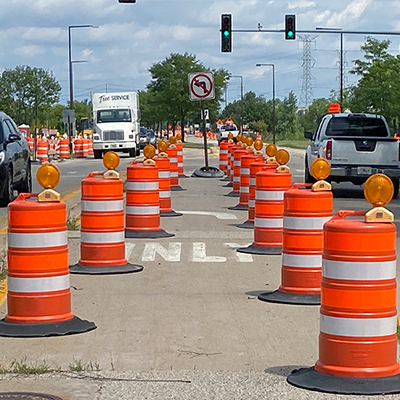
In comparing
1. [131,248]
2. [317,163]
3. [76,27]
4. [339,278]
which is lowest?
[131,248]

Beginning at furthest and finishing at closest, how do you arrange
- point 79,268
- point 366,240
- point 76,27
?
point 76,27 < point 79,268 < point 366,240

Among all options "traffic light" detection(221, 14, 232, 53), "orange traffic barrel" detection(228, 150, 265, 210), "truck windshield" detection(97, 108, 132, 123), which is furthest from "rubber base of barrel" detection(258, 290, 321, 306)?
"truck windshield" detection(97, 108, 132, 123)

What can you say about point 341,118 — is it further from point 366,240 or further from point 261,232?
point 366,240

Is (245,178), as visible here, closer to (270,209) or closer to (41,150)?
(270,209)

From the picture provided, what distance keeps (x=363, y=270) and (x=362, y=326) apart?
350 mm

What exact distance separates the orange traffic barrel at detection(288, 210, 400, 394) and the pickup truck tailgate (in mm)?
15330

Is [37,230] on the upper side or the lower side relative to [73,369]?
upper

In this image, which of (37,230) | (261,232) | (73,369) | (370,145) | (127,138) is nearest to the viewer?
(73,369)

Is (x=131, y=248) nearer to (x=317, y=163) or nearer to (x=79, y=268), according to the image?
(x=79, y=268)

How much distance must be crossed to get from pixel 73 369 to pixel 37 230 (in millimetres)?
1548

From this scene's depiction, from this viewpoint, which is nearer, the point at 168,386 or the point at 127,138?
the point at 168,386

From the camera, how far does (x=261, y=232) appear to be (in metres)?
11.8

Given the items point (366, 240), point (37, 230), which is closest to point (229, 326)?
point (37, 230)

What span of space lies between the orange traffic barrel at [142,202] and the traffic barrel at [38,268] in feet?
18.1
